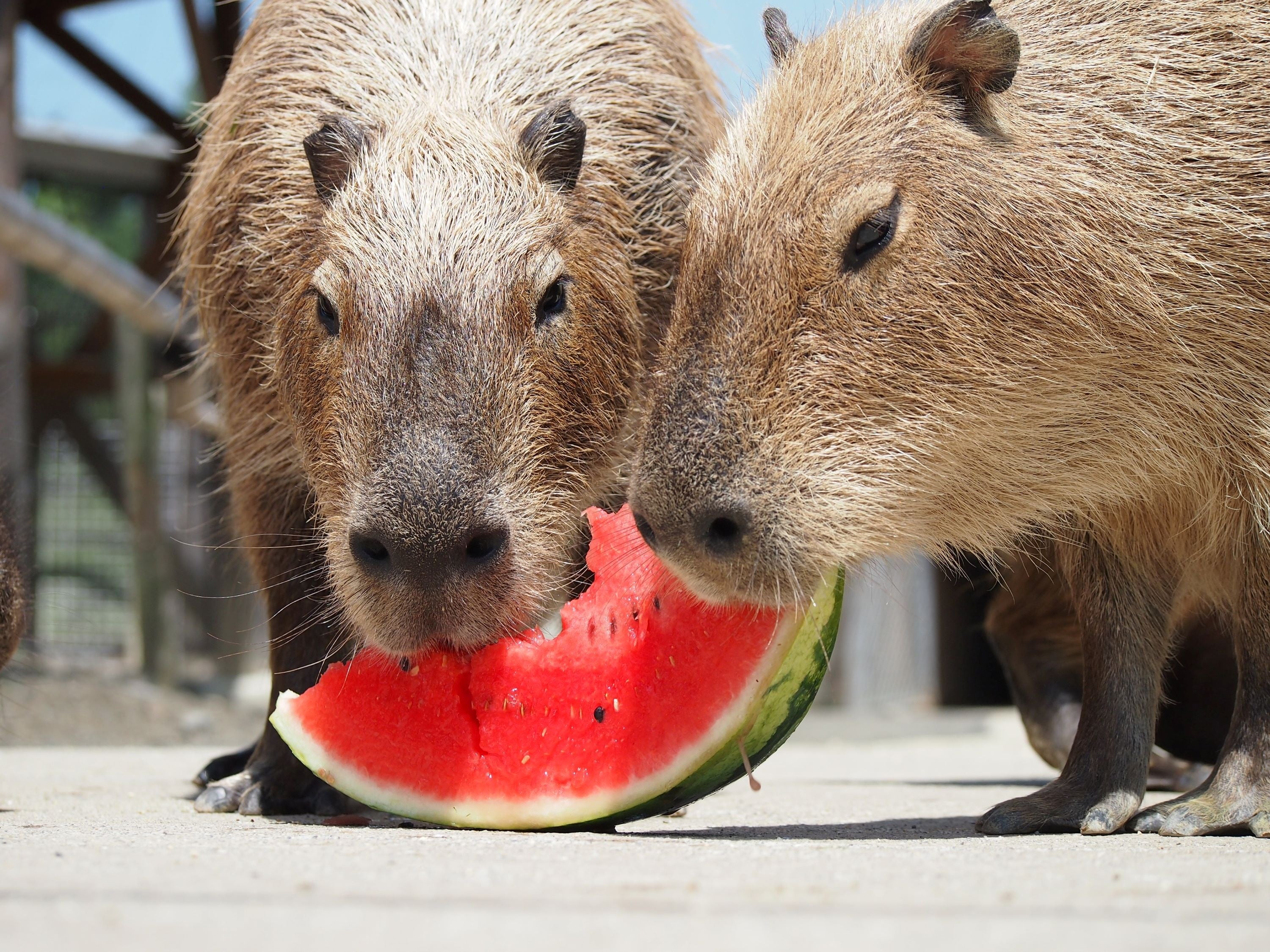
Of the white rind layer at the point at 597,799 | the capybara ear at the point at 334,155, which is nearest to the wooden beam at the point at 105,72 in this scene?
the capybara ear at the point at 334,155

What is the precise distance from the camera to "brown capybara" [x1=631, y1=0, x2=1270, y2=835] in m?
3.09

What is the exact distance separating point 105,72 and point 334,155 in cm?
830

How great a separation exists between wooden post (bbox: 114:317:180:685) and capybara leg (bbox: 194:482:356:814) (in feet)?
24.2

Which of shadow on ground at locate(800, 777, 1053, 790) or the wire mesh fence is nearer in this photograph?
shadow on ground at locate(800, 777, 1053, 790)

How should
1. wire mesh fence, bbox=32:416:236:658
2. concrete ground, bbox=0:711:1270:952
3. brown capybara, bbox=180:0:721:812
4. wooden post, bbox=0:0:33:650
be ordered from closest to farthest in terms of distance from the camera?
1. concrete ground, bbox=0:711:1270:952
2. brown capybara, bbox=180:0:721:812
3. wooden post, bbox=0:0:33:650
4. wire mesh fence, bbox=32:416:236:658

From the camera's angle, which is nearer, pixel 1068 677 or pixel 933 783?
pixel 1068 677

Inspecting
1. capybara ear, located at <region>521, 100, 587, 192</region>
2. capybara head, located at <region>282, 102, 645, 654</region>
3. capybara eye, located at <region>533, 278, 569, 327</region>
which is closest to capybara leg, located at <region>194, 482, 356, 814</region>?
capybara head, located at <region>282, 102, 645, 654</region>

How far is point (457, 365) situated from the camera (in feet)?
11.6

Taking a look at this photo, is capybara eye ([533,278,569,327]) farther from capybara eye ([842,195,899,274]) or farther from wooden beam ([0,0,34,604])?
wooden beam ([0,0,34,604])

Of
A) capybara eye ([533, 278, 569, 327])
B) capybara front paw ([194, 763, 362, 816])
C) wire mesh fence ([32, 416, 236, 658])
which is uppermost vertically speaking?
capybara eye ([533, 278, 569, 327])

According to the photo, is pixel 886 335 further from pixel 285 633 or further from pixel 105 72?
pixel 105 72

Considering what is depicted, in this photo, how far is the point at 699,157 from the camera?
14.7 ft

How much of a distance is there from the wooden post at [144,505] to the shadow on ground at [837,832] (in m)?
8.85

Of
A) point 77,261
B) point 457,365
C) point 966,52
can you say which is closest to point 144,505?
point 77,261
